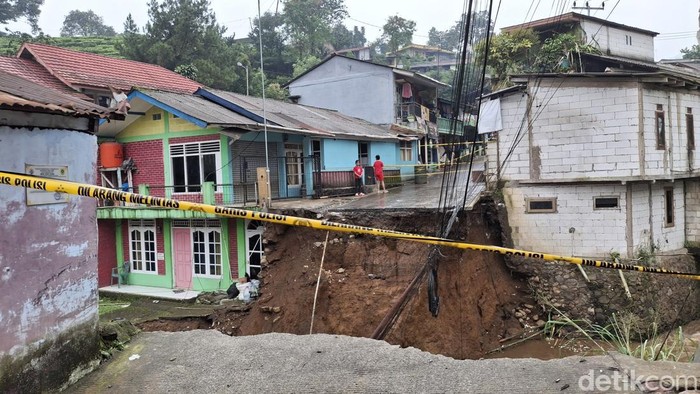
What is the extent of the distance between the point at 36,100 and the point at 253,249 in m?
11.0

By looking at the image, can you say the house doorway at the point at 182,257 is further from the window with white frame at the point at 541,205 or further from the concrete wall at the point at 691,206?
the concrete wall at the point at 691,206

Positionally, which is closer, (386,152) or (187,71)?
(386,152)

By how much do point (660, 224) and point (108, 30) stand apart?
275ft

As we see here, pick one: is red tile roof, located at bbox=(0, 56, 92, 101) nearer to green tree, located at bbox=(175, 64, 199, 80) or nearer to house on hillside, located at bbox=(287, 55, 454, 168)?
green tree, located at bbox=(175, 64, 199, 80)

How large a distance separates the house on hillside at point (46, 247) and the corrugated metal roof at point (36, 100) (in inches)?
0.5

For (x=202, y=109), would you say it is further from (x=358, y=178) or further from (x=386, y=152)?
(x=386, y=152)

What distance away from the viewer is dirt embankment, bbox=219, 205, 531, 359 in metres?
11.3

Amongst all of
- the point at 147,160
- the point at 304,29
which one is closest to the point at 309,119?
the point at 147,160

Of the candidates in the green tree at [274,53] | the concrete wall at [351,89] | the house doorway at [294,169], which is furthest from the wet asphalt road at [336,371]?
the green tree at [274,53]

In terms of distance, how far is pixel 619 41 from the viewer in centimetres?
2391

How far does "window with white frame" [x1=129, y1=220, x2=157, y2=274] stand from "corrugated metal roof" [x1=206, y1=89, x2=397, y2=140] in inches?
210

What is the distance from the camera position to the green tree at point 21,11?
2156 inches

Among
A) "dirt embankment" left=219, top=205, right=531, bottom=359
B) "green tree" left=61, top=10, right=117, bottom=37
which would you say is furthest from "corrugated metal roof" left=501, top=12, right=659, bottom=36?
"green tree" left=61, top=10, right=117, bottom=37

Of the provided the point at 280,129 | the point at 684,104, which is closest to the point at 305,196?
the point at 280,129
